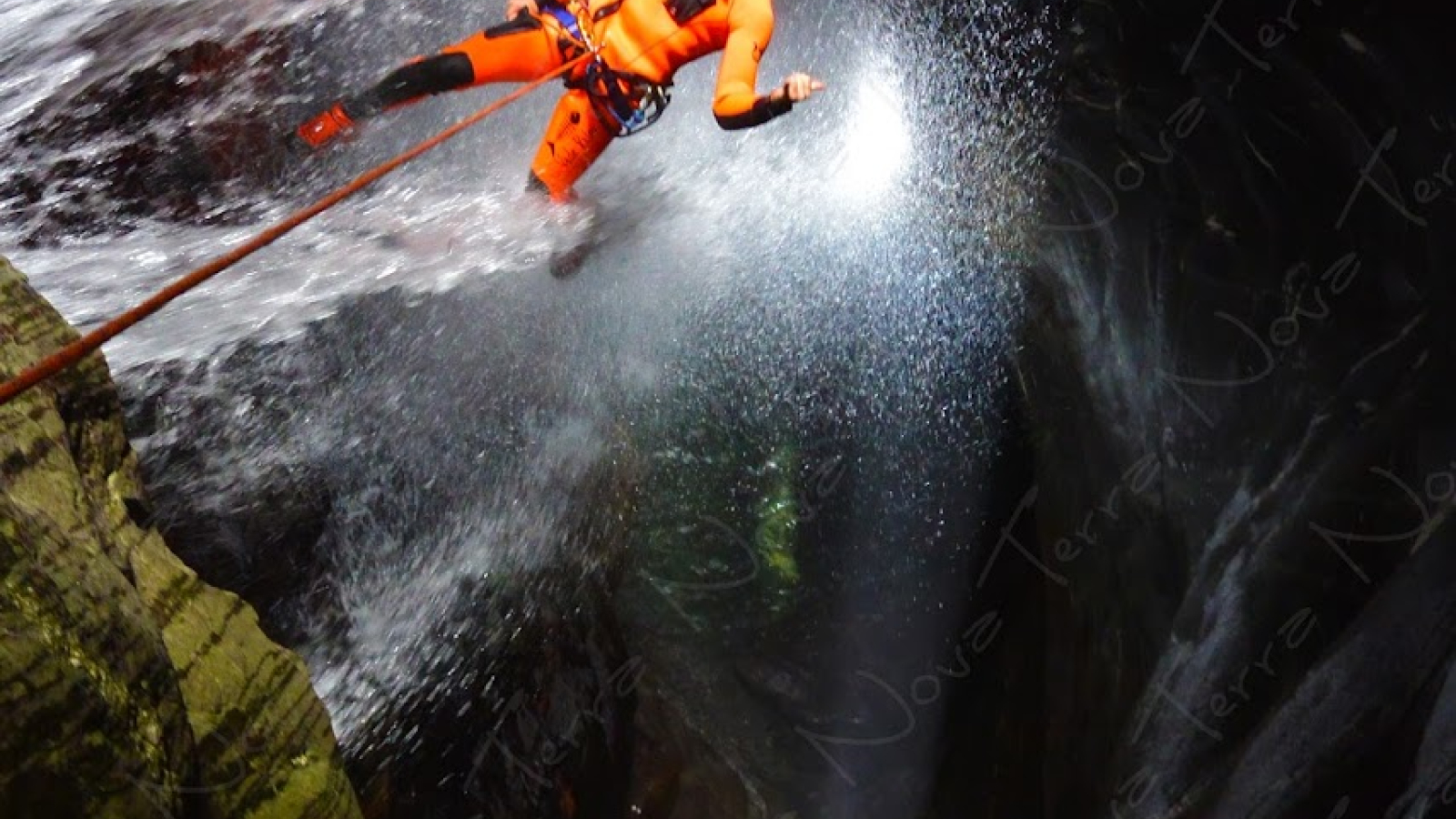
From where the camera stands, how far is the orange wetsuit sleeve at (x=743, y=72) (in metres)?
3.26

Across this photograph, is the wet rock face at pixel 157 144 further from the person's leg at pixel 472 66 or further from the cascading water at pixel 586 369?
the person's leg at pixel 472 66

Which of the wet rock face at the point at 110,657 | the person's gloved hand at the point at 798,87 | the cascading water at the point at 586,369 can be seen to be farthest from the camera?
the cascading water at the point at 586,369

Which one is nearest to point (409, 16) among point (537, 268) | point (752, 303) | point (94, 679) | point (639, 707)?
point (537, 268)

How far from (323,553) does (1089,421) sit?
2.94m

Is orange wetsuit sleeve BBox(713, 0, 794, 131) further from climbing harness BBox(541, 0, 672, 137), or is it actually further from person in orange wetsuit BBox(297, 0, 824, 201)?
climbing harness BBox(541, 0, 672, 137)

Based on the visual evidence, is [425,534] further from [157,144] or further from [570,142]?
[157,144]

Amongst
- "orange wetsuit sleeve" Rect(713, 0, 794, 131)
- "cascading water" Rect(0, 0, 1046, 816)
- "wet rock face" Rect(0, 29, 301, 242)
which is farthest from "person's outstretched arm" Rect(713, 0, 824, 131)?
"wet rock face" Rect(0, 29, 301, 242)

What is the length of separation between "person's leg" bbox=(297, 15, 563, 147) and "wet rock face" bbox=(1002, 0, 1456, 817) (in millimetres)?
1964

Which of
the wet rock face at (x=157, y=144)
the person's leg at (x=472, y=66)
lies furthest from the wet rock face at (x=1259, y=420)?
the wet rock face at (x=157, y=144)

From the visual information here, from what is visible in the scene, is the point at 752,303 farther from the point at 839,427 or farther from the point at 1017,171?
the point at 1017,171

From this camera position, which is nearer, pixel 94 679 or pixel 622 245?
pixel 94 679

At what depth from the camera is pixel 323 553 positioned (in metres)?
3.86

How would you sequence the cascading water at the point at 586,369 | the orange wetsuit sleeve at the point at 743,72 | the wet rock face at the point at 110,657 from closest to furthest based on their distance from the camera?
the wet rock face at the point at 110,657, the orange wetsuit sleeve at the point at 743,72, the cascading water at the point at 586,369

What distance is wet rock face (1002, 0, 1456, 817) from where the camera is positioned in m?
2.24
